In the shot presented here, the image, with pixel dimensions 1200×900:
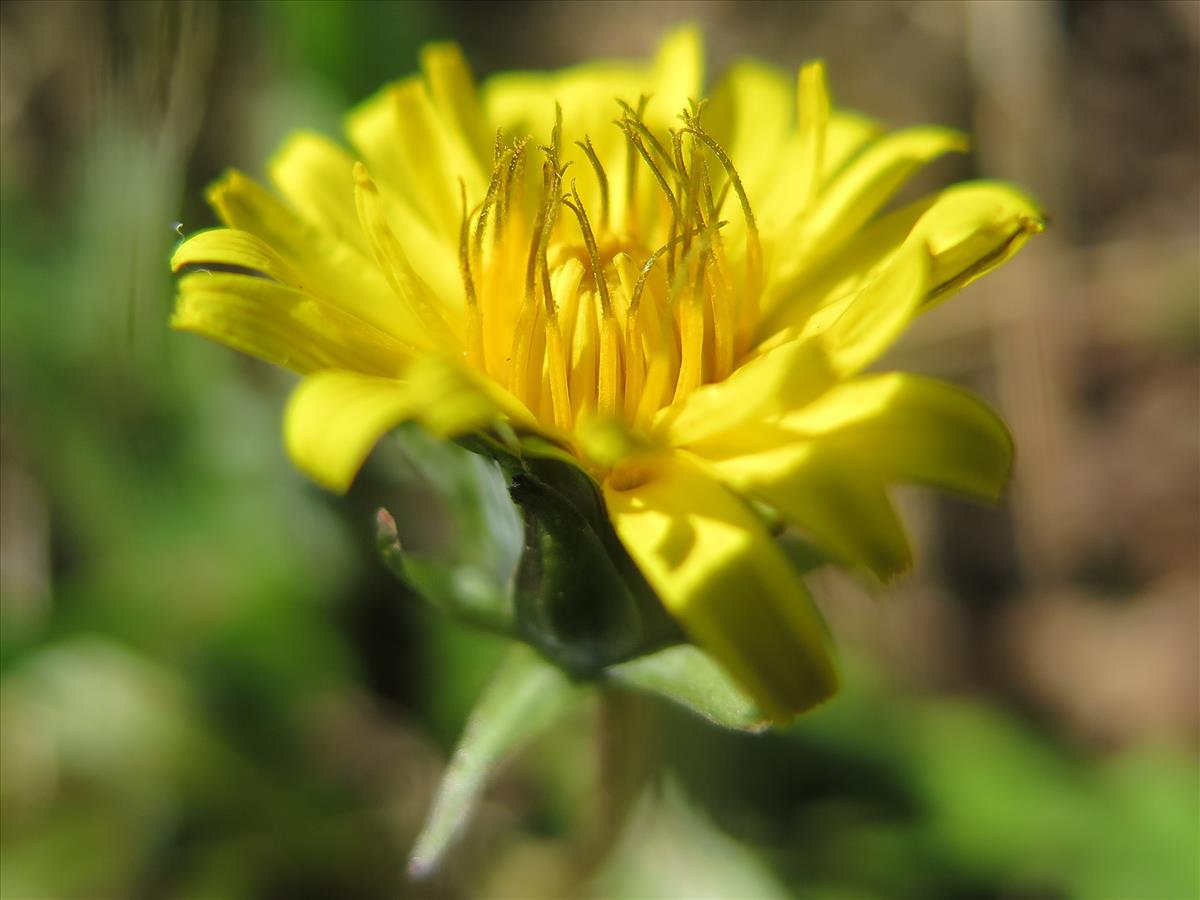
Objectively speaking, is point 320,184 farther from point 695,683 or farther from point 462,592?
point 695,683

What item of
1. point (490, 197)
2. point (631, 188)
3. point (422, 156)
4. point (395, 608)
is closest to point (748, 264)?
point (631, 188)

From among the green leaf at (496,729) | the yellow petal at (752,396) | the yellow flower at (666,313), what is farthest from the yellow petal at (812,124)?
the green leaf at (496,729)

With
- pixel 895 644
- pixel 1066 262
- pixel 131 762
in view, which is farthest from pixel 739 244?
pixel 1066 262

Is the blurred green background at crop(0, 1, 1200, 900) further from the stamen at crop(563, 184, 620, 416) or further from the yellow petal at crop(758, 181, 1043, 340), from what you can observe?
the yellow petal at crop(758, 181, 1043, 340)

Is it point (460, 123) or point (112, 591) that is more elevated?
point (460, 123)

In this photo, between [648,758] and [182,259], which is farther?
[648,758]

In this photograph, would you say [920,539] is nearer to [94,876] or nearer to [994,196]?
[994,196]

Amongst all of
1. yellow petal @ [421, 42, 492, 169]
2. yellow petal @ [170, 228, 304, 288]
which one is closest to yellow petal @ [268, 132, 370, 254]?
yellow petal @ [421, 42, 492, 169]
